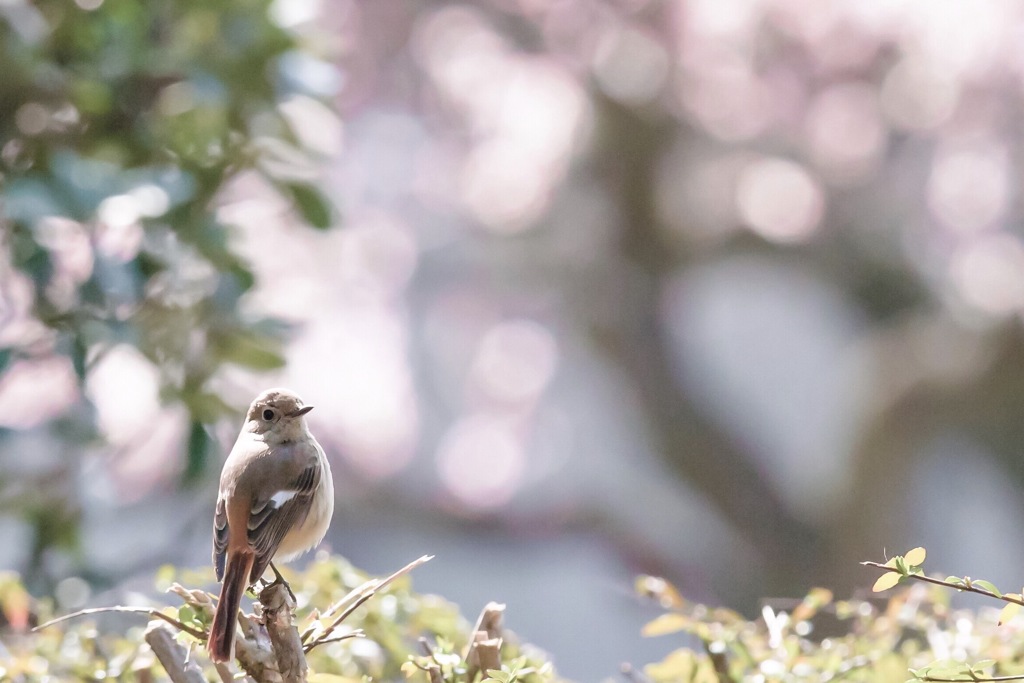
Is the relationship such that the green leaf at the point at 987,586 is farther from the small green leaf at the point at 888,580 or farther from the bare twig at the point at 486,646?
the bare twig at the point at 486,646

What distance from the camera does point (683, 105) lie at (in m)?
3.81

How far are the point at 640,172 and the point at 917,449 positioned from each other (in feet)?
4.29

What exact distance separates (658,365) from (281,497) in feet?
10.6

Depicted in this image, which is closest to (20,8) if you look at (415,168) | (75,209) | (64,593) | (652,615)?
(75,209)

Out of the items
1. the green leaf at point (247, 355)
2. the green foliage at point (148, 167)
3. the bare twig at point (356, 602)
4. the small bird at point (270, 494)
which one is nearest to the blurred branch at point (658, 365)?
the green foliage at point (148, 167)

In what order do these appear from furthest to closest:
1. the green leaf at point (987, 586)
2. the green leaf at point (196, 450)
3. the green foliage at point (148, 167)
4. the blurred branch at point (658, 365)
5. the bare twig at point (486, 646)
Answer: the blurred branch at point (658, 365) → the green leaf at point (196, 450) → the green foliage at point (148, 167) → the bare twig at point (486, 646) → the green leaf at point (987, 586)

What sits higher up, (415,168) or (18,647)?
(415,168)

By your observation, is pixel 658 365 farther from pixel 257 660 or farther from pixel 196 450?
pixel 257 660

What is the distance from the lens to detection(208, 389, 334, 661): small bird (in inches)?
30.3

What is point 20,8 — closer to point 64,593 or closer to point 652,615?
point 64,593

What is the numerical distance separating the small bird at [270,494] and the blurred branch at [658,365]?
305 centimetres

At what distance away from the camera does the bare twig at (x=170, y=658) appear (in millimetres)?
681

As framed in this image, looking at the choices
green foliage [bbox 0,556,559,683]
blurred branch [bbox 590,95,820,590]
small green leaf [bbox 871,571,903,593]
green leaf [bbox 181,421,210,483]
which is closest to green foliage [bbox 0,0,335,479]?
green leaf [bbox 181,421,210,483]

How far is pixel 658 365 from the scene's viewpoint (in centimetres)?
396
